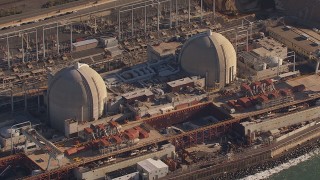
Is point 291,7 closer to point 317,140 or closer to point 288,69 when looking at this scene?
point 288,69

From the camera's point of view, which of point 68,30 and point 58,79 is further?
point 68,30

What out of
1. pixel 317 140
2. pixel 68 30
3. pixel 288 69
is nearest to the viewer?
pixel 317 140

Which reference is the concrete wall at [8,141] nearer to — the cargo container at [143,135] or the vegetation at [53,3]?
the cargo container at [143,135]

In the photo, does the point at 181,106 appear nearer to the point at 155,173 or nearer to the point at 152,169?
the point at 155,173

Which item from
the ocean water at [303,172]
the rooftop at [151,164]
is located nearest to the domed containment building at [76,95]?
the rooftop at [151,164]

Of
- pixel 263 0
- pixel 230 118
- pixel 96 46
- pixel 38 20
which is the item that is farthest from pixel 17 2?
pixel 230 118

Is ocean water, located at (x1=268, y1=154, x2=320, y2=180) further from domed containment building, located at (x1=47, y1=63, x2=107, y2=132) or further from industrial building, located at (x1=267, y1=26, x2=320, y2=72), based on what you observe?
domed containment building, located at (x1=47, y1=63, x2=107, y2=132)

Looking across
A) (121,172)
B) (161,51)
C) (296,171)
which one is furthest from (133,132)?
(161,51)
